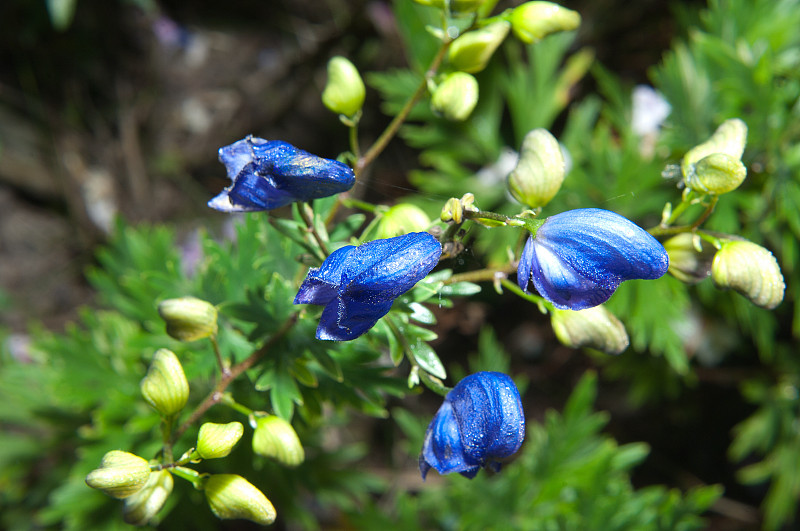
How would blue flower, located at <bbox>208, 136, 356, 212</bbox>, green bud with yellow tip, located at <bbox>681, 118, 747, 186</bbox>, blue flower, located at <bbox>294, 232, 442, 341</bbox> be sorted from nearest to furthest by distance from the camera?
blue flower, located at <bbox>294, 232, 442, 341</bbox>
blue flower, located at <bbox>208, 136, 356, 212</bbox>
green bud with yellow tip, located at <bbox>681, 118, 747, 186</bbox>

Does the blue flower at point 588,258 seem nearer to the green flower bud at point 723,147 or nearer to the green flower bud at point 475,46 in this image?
the green flower bud at point 723,147

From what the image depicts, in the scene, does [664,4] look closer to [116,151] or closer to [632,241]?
[632,241]

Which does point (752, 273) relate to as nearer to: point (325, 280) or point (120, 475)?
point (325, 280)

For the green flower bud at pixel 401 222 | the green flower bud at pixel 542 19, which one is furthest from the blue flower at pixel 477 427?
the green flower bud at pixel 542 19

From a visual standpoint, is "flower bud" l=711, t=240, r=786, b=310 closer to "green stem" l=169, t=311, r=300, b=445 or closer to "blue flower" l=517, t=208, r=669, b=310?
"blue flower" l=517, t=208, r=669, b=310

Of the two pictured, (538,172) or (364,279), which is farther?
(538,172)

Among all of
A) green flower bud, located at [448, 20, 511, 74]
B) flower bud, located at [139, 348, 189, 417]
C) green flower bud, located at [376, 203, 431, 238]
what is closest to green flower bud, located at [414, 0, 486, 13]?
→ green flower bud, located at [448, 20, 511, 74]

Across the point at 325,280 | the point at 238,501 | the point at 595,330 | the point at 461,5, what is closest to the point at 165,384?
the point at 238,501
